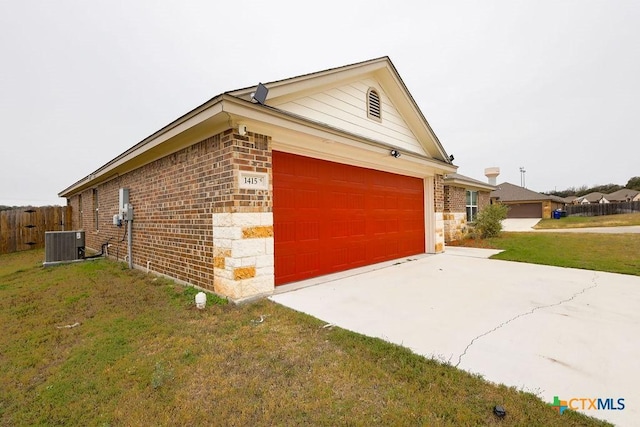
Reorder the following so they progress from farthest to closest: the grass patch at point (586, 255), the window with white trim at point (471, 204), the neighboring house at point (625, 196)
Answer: the neighboring house at point (625, 196), the window with white trim at point (471, 204), the grass patch at point (586, 255)

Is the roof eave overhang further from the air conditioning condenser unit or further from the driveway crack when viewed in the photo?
the air conditioning condenser unit

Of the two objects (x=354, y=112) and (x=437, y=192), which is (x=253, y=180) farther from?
(x=437, y=192)

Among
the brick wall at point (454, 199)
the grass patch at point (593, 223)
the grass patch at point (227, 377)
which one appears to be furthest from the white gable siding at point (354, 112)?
the grass patch at point (593, 223)

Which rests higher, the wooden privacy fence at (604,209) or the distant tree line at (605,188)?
the distant tree line at (605,188)

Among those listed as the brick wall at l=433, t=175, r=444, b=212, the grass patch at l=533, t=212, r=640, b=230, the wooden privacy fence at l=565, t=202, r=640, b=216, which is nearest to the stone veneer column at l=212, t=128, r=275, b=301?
the brick wall at l=433, t=175, r=444, b=212

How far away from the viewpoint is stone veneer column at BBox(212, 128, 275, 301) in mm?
4105

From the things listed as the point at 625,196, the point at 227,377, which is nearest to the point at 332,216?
the point at 227,377

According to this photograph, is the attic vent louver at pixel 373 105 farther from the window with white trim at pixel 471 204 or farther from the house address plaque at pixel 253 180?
the window with white trim at pixel 471 204

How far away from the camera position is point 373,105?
24.0ft

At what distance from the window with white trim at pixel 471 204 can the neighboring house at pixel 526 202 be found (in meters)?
19.6

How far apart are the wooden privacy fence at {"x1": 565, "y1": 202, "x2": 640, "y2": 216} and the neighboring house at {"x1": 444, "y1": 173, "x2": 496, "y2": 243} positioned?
29.9 meters

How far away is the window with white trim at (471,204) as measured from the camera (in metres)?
14.9

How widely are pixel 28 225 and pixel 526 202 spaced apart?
45400 millimetres

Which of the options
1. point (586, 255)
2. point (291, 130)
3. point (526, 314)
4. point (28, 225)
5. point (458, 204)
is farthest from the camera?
point (28, 225)
